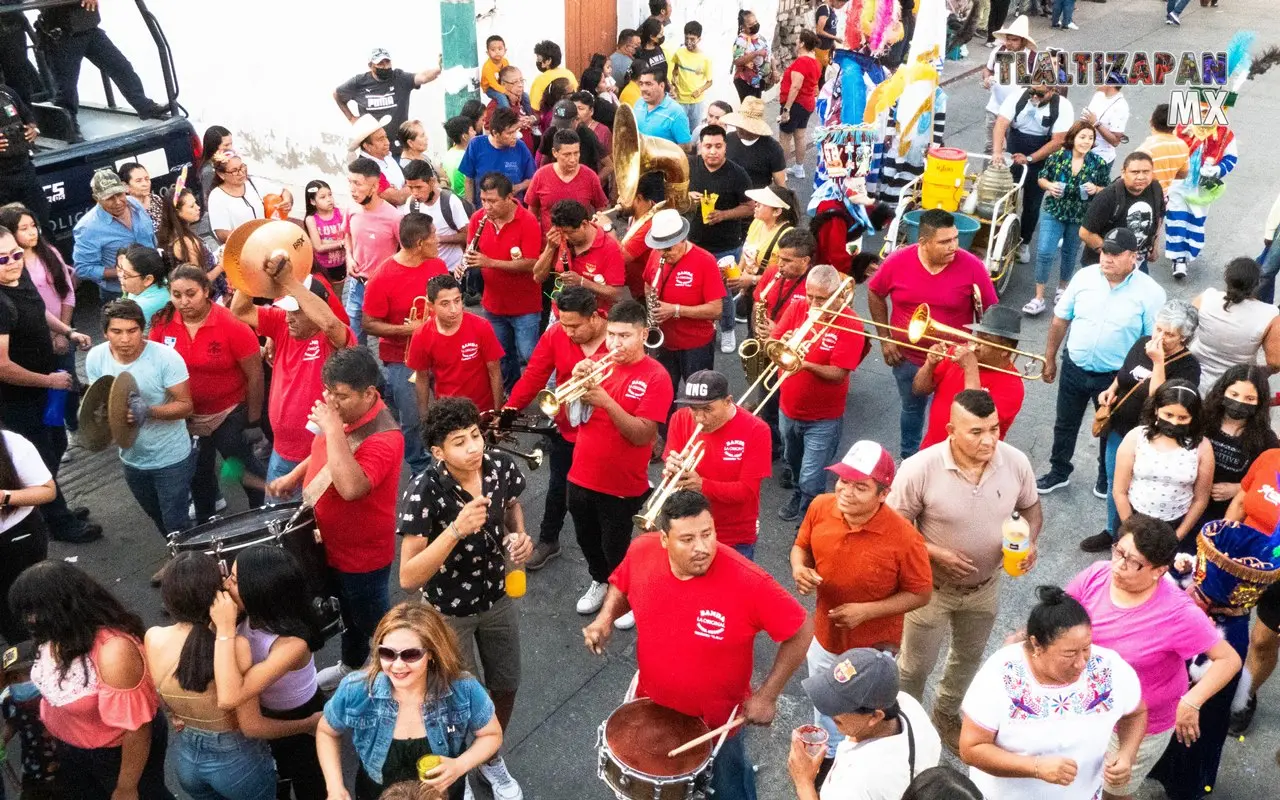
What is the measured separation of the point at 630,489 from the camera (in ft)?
19.0

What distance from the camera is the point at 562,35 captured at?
43.1 ft

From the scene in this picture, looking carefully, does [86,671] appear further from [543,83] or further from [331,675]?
[543,83]

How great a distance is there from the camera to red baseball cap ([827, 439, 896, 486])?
14.4 ft

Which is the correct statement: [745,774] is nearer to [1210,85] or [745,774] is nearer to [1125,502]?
[1125,502]

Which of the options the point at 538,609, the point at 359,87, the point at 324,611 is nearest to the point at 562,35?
the point at 359,87

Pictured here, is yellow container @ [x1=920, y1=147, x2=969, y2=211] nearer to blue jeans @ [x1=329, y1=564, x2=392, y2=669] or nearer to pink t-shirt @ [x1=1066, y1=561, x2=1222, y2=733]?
pink t-shirt @ [x1=1066, y1=561, x2=1222, y2=733]

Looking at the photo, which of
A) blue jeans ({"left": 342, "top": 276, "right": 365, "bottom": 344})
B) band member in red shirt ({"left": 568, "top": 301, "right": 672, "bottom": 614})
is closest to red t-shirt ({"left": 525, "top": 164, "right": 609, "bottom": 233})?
blue jeans ({"left": 342, "top": 276, "right": 365, "bottom": 344})

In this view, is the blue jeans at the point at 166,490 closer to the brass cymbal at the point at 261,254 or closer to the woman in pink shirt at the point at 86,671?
the brass cymbal at the point at 261,254

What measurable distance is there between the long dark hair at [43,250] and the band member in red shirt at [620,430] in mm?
3745

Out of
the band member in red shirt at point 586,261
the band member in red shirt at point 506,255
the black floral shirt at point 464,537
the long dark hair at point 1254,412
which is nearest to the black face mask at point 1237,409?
the long dark hair at point 1254,412

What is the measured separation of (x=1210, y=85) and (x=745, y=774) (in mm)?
8638

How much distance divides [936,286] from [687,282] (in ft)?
4.95

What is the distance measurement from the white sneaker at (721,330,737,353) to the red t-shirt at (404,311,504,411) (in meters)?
2.91

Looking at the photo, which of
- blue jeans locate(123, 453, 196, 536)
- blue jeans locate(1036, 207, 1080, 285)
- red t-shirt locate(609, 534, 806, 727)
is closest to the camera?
red t-shirt locate(609, 534, 806, 727)
